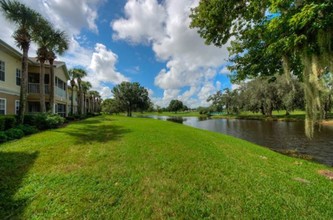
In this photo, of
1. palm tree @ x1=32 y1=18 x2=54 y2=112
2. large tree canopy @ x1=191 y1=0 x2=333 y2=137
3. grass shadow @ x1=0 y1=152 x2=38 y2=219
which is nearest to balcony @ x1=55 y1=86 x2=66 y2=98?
palm tree @ x1=32 y1=18 x2=54 y2=112

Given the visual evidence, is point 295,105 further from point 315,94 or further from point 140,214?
point 140,214

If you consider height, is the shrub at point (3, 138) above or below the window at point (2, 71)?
below

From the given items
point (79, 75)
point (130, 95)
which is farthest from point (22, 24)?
point (130, 95)

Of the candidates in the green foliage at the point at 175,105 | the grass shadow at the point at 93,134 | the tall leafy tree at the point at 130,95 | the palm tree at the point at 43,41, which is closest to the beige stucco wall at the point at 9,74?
the palm tree at the point at 43,41

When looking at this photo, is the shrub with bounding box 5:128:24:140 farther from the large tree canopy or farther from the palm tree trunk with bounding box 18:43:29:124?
the large tree canopy

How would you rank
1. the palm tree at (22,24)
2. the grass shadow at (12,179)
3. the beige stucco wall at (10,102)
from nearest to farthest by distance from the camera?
the grass shadow at (12,179) → the palm tree at (22,24) → the beige stucco wall at (10,102)

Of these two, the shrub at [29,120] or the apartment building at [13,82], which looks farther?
the apartment building at [13,82]

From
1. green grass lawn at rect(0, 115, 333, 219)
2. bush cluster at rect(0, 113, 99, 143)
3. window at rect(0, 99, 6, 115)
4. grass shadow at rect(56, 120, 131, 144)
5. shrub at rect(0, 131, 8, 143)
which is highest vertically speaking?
window at rect(0, 99, 6, 115)

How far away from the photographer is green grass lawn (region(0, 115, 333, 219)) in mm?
3441

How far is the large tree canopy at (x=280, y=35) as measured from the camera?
3961 millimetres

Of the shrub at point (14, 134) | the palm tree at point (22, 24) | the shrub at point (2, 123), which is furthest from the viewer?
the palm tree at point (22, 24)

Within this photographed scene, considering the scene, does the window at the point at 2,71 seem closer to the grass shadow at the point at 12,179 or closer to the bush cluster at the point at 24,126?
the bush cluster at the point at 24,126

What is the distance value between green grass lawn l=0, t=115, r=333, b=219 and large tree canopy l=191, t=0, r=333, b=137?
8.94 feet

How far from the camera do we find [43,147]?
705 cm
